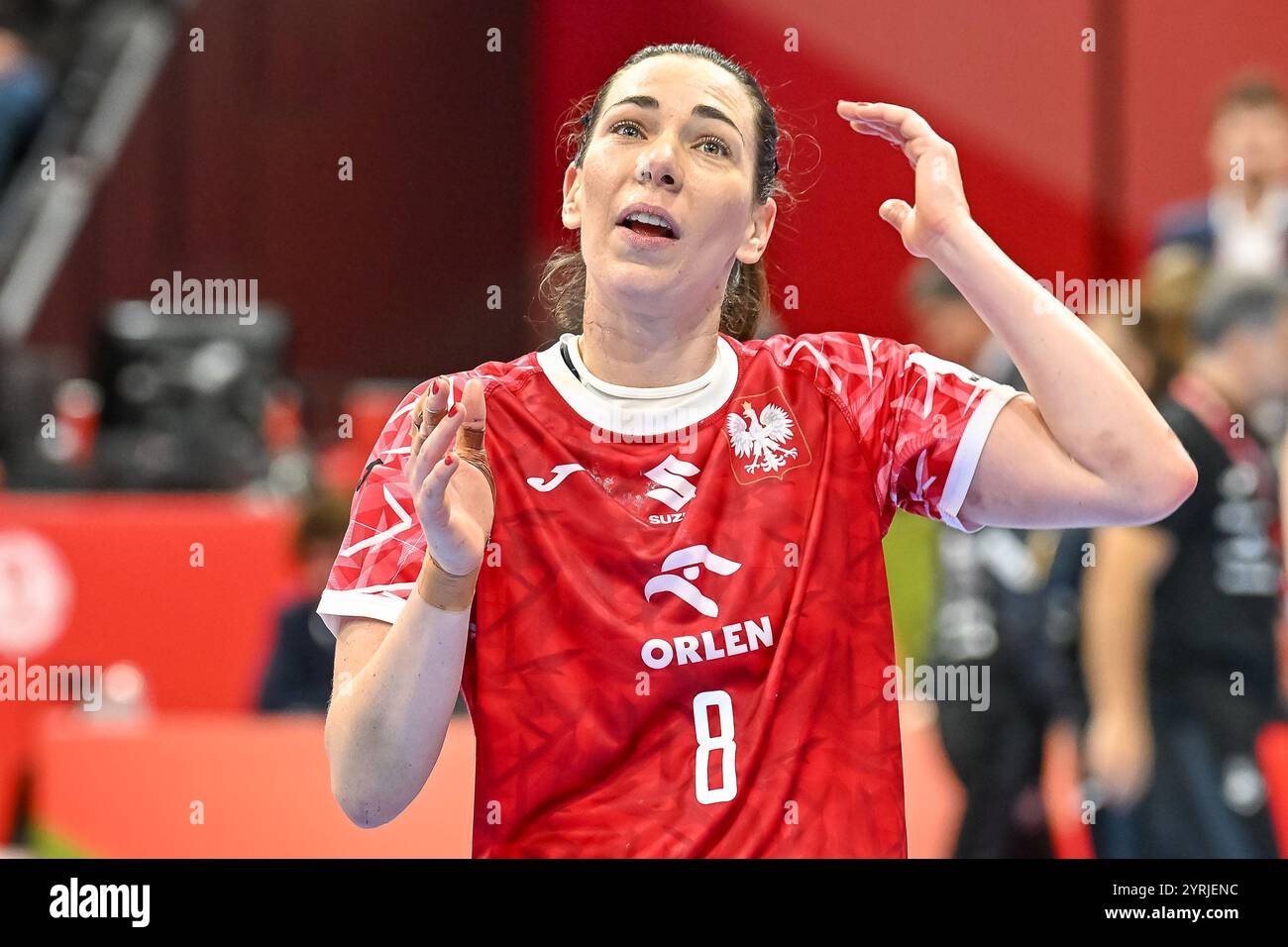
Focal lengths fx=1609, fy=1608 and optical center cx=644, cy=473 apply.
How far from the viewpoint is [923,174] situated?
69.4 inches

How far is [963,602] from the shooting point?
424 centimetres

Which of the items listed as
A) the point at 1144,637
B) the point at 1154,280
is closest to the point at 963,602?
the point at 1144,637

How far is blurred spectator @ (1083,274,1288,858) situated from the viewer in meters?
3.71

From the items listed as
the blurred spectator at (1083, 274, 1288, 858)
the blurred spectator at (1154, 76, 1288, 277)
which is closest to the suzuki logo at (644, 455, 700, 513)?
the blurred spectator at (1083, 274, 1288, 858)

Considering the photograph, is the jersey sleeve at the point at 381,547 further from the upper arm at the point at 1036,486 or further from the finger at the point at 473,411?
the upper arm at the point at 1036,486

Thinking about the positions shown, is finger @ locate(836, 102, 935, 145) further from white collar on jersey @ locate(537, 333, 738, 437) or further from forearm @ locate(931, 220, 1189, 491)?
white collar on jersey @ locate(537, 333, 738, 437)

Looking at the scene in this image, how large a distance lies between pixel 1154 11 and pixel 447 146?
3222mm

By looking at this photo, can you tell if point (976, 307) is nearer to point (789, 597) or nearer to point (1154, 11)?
point (789, 597)

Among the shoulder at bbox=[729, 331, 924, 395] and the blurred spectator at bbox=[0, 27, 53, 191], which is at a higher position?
the blurred spectator at bbox=[0, 27, 53, 191]

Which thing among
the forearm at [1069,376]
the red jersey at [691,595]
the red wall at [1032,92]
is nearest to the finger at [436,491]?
the red jersey at [691,595]

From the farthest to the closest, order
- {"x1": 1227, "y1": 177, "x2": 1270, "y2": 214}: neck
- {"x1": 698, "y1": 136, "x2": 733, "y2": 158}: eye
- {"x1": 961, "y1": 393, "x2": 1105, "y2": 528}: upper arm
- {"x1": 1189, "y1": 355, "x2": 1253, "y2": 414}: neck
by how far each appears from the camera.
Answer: {"x1": 1227, "y1": 177, "x2": 1270, "y2": 214}: neck < {"x1": 1189, "y1": 355, "x2": 1253, "y2": 414}: neck < {"x1": 698, "y1": 136, "x2": 733, "y2": 158}: eye < {"x1": 961, "y1": 393, "x2": 1105, "y2": 528}: upper arm

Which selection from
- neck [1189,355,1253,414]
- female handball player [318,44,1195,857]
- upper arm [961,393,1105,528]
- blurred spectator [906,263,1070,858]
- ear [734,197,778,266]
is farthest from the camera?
blurred spectator [906,263,1070,858]

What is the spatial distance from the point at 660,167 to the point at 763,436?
311 mm

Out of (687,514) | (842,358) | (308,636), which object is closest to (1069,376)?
(842,358)
